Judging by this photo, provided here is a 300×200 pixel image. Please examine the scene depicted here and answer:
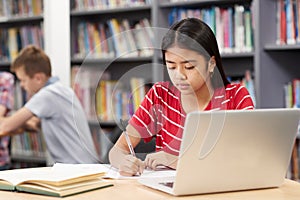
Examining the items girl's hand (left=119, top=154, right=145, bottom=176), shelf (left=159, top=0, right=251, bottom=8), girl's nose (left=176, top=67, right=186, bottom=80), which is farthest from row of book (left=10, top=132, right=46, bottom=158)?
girl's nose (left=176, top=67, right=186, bottom=80)

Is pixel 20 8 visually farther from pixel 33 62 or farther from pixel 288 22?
pixel 288 22

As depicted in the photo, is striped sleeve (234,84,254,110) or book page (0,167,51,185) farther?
striped sleeve (234,84,254,110)

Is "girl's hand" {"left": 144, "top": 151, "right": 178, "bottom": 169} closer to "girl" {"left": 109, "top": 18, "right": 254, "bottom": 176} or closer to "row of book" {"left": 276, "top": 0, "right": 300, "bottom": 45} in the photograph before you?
"girl" {"left": 109, "top": 18, "right": 254, "bottom": 176}

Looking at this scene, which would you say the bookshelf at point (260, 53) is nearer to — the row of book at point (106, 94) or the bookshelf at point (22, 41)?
the bookshelf at point (22, 41)

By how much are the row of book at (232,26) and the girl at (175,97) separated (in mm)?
1573

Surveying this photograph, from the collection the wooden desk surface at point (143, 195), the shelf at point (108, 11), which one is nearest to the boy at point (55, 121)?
the shelf at point (108, 11)

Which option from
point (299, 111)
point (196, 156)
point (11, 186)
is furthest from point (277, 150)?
point (11, 186)

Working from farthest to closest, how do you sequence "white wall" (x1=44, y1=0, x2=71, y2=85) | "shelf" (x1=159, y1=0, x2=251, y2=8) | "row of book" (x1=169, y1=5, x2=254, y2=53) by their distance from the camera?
"white wall" (x1=44, y1=0, x2=71, y2=85) → "shelf" (x1=159, y1=0, x2=251, y2=8) → "row of book" (x1=169, y1=5, x2=254, y2=53)

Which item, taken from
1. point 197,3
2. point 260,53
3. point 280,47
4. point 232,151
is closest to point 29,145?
point 197,3

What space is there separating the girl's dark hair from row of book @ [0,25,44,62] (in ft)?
8.96

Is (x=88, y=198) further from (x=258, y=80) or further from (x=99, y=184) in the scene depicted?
(x=258, y=80)

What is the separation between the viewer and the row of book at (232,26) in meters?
3.40

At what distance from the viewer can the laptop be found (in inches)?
57.9

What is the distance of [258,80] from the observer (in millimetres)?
3277
